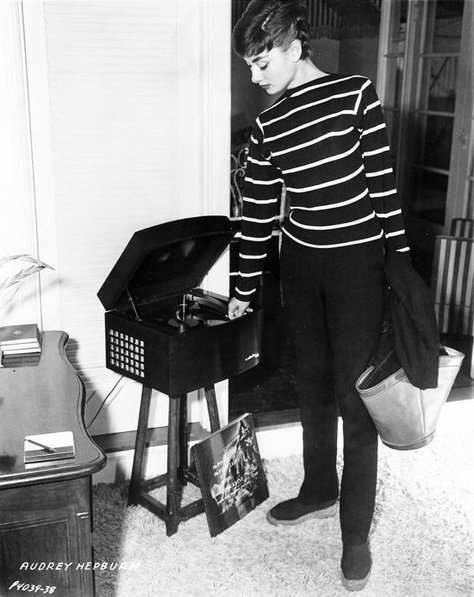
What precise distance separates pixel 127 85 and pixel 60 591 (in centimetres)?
167

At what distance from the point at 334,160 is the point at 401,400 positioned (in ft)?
2.30

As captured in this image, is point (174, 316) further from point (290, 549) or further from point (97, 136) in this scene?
point (290, 549)

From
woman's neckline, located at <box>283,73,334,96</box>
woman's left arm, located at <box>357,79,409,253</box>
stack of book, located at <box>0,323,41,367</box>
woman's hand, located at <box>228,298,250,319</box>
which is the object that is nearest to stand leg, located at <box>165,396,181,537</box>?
woman's hand, located at <box>228,298,250,319</box>

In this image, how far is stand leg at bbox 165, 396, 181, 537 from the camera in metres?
2.51


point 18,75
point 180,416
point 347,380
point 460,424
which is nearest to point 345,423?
point 347,380

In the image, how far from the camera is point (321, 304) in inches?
92.7

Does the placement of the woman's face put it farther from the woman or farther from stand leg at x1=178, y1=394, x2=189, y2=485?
stand leg at x1=178, y1=394, x2=189, y2=485

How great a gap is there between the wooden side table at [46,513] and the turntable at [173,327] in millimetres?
573

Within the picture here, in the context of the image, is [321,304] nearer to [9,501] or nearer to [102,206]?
[102,206]

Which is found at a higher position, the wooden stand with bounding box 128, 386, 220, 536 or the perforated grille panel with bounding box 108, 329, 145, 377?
the perforated grille panel with bounding box 108, 329, 145, 377

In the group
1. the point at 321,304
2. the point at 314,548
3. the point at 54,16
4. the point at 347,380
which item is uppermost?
the point at 54,16

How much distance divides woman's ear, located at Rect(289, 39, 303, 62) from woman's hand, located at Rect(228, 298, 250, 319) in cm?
77

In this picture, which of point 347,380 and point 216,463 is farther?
point 216,463

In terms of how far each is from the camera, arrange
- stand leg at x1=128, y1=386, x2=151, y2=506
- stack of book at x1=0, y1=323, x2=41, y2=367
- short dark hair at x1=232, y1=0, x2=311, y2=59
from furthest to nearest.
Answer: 1. stand leg at x1=128, y1=386, x2=151, y2=506
2. stack of book at x1=0, y1=323, x2=41, y2=367
3. short dark hair at x1=232, y1=0, x2=311, y2=59
